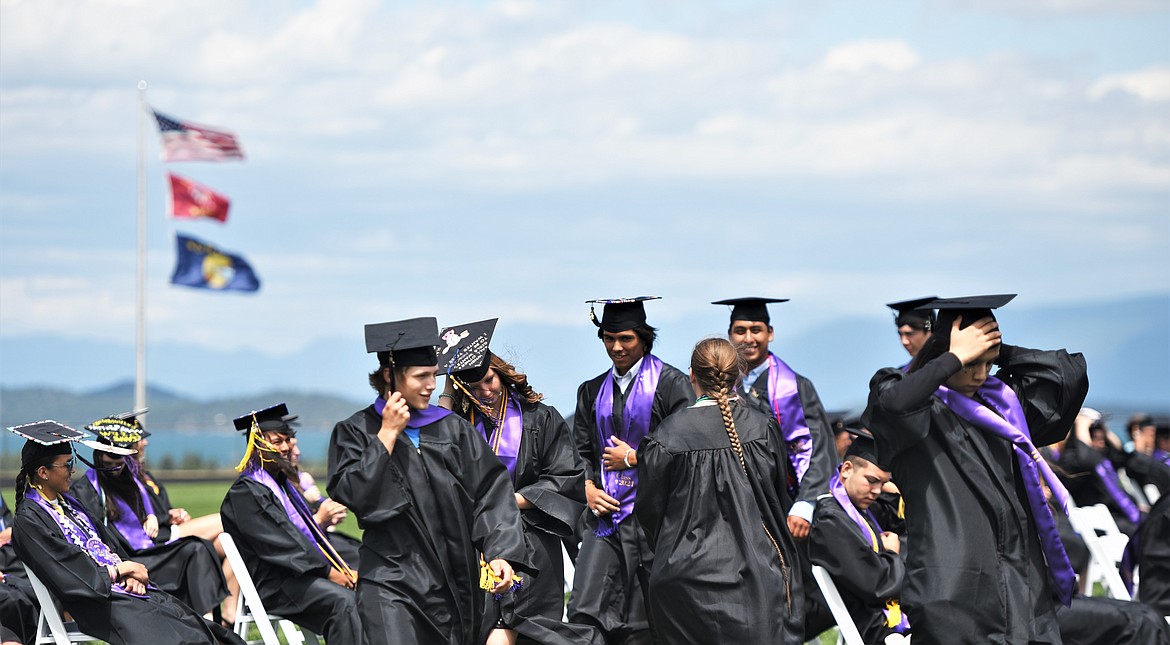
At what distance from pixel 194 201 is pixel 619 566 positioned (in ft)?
65.2

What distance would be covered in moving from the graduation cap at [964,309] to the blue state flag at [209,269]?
886 inches

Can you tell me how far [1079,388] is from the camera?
627cm

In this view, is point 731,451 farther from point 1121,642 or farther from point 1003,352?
point 1121,642

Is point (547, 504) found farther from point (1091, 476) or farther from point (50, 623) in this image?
point (1091, 476)

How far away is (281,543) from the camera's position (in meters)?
8.85

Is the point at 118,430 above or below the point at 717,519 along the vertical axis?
above

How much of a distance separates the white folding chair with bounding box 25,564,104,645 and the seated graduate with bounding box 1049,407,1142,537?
7549 millimetres

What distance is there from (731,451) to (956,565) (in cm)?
134

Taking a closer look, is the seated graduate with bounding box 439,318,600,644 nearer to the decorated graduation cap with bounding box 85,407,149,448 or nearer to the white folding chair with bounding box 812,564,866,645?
the white folding chair with bounding box 812,564,866,645

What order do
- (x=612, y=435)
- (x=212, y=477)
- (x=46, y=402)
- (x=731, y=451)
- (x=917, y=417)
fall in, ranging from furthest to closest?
(x=46, y=402), (x=212, y=477), (x=612, y=435), (x=731, y=451), (x=917, y=417)

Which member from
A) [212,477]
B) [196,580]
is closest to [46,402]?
[212,477]

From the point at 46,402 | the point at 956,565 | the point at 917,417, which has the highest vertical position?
the point at 917,417

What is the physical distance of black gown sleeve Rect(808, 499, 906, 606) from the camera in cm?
775

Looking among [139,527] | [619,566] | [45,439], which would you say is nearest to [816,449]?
[619,566]
